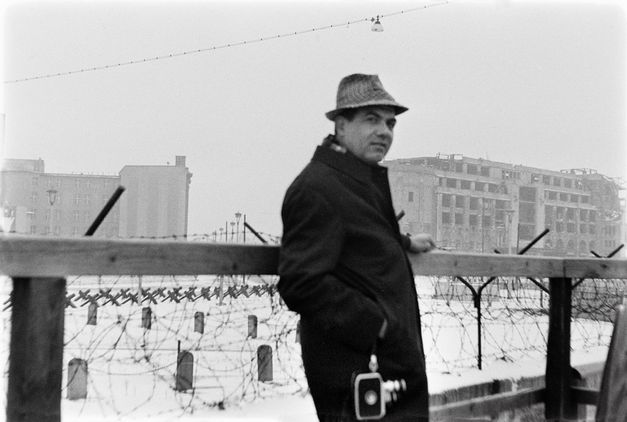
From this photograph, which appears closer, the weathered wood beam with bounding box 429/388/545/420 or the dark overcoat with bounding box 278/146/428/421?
the dark overcoat with bounding box 278/146/428/421

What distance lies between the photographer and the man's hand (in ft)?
11.1

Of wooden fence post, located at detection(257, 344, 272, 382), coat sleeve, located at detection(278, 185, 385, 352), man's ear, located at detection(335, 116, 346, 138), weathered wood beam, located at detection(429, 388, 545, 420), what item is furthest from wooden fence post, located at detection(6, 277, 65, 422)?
wooden fence post, located at detection(257, 344, 272, 382)

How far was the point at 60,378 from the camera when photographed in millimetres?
2379

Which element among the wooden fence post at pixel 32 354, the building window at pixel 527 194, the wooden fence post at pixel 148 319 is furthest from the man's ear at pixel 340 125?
the building window at pixel 527 194

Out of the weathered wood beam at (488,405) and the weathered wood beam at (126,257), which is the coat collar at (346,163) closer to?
the weathered wood beam at (126,257)

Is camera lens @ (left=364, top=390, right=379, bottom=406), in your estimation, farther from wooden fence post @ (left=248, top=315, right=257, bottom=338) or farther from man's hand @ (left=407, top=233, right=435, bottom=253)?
wooden fence post @ (left=248, top=315, right=257, bottom=338)

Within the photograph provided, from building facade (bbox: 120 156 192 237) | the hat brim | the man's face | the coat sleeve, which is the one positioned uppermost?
building facade (bbox: 120 156 192 237)

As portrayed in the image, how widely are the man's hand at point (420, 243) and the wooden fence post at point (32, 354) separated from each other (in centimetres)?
156

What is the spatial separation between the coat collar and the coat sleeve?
19cm

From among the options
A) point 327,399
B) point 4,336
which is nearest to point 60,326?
point 4,336

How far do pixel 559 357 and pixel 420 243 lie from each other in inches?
67.0

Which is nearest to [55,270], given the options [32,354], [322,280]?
[32,354]

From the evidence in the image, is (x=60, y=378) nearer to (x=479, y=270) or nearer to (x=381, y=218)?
(x=381, y=218)

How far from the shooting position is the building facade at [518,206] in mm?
62438
